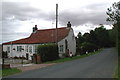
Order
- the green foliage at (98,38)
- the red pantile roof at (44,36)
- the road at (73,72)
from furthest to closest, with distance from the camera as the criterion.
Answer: the green foliage at (98,38) < the red pantile roof at (44,36) < the road at (73,72)

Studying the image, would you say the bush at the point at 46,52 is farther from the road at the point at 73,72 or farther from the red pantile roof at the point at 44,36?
the road at the point at 73,72

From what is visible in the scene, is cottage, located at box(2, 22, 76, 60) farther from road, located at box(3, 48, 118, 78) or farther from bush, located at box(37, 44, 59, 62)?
road, located at box(3, 48, 118, 78)

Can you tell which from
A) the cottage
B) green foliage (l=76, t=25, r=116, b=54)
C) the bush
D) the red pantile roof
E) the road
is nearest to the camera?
the road

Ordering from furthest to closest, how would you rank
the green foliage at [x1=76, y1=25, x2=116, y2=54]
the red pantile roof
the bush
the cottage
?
the green foliage at [x1=76, y1=25, x2=116, y2=54]
the red pantile roof
the cottage
the bush

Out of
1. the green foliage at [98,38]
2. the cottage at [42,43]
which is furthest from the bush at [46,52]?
the green foliage at [98,38]

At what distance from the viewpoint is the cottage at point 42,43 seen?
36031 mm

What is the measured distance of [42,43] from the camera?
35.4 metres

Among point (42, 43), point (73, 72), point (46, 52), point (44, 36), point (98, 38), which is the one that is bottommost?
point (73, 72)

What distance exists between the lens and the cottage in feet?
118

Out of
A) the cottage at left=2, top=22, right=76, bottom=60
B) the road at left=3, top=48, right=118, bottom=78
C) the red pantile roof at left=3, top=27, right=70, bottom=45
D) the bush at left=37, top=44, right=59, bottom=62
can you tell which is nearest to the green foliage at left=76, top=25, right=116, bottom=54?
the red pantile roof at left=3, top=27, right=70, bottom=45

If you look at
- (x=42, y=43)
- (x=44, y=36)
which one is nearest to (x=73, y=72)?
(x=42, y=43)

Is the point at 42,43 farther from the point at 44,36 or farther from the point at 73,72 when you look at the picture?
the point at 73,72

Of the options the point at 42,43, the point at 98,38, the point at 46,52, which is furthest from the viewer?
the point at 98,38

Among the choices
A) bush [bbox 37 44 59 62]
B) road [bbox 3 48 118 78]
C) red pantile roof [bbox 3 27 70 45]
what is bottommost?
road [bbox 3 48 118 78]
